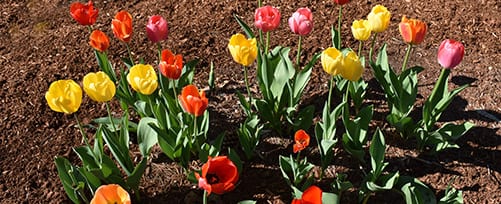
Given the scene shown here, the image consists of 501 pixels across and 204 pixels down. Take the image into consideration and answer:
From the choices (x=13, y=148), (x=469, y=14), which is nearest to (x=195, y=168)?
A: (x=13, y=148)

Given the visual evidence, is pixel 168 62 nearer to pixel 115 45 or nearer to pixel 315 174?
pixel 315 174

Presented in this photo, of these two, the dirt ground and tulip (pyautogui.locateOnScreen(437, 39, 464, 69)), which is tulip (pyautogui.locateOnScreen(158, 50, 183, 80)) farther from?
tulip (pyautogui.locateOnScreen(437, 39, 464, 69))

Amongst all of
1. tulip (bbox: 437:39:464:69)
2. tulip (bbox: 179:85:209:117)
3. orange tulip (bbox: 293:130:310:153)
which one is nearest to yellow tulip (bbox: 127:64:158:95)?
tulip (bbox: 179:85:209:117)

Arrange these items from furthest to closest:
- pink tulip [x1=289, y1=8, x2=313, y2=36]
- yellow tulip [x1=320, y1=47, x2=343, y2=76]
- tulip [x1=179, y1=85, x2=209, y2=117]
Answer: pink tulip [x1=289, y1=8, x2=313, y2=36], yellow tulip [x1=320, y1=47, x2=343, y2=76], tulip [x1=179, y1=85, x2=209, y2=117]

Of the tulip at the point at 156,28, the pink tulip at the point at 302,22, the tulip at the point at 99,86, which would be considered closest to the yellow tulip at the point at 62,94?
the tulip at the point at 99,86

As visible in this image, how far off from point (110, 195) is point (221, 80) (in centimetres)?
142

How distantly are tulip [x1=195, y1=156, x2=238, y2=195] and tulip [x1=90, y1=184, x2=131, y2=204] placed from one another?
25cm

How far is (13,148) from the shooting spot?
2.84 m

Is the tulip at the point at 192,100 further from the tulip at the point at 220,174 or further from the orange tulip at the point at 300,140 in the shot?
the orange tulip at the point at 300,140

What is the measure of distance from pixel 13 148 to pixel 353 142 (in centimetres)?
158

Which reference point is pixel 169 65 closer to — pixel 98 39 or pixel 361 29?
pixel 98 39

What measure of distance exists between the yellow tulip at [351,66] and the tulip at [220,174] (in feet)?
1.86

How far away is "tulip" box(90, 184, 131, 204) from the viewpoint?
1.88 m

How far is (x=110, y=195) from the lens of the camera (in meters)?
1.92
